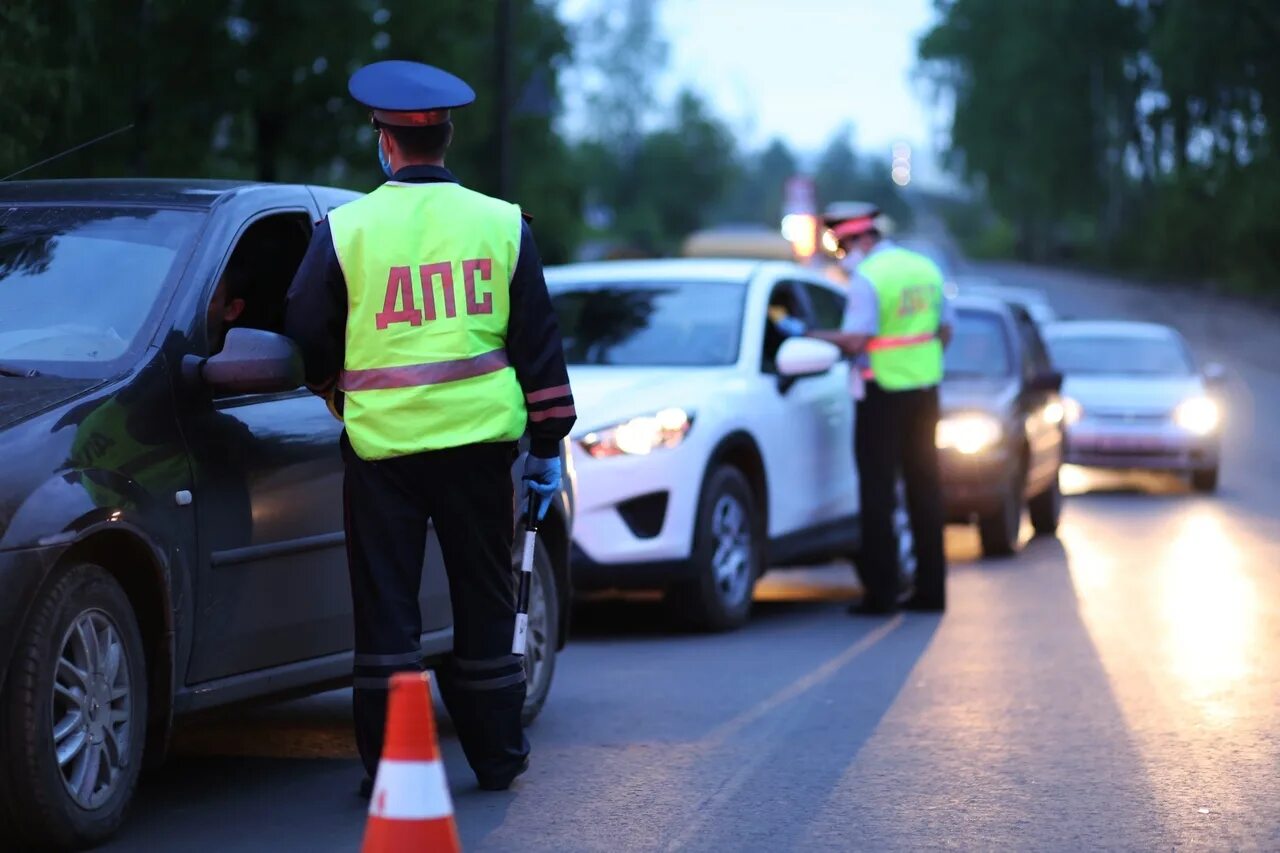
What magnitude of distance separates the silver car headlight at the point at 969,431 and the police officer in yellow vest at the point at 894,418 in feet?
8.71

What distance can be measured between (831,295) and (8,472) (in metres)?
7.93

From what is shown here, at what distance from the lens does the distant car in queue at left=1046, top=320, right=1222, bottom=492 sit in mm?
19969

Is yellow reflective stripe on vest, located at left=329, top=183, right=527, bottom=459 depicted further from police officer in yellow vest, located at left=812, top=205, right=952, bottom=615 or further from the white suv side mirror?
police officer in yellow vest, located at left=812, top=205, right=952, bottom=615

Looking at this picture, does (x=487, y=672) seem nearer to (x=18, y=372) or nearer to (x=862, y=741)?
(x=18, y=372)

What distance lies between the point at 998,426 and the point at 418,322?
8.59m

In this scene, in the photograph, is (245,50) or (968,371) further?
(245,50)

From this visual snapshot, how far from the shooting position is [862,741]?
752 cm

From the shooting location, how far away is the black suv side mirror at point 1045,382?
49.7 feet

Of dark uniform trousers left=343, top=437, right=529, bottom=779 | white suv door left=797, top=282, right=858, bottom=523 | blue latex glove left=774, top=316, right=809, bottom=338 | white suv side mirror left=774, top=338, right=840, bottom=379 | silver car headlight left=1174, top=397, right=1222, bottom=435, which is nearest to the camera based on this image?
dark uniform trousers left=343, top=437, right=529, bottom=779

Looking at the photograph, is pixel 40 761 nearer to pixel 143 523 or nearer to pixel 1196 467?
pixel 143 523

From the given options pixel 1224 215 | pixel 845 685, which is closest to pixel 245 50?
pixel 845 685

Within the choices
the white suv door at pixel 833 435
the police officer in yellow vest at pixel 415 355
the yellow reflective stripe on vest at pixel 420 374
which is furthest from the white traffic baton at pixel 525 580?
the white suv door at pixel 833 435

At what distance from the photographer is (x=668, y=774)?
6930 mm

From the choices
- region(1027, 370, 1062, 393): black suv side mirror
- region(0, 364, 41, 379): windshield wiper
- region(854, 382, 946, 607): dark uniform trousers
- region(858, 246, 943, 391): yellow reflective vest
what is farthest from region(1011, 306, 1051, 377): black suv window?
region(0, 364, 41, 379): windshield wiper
